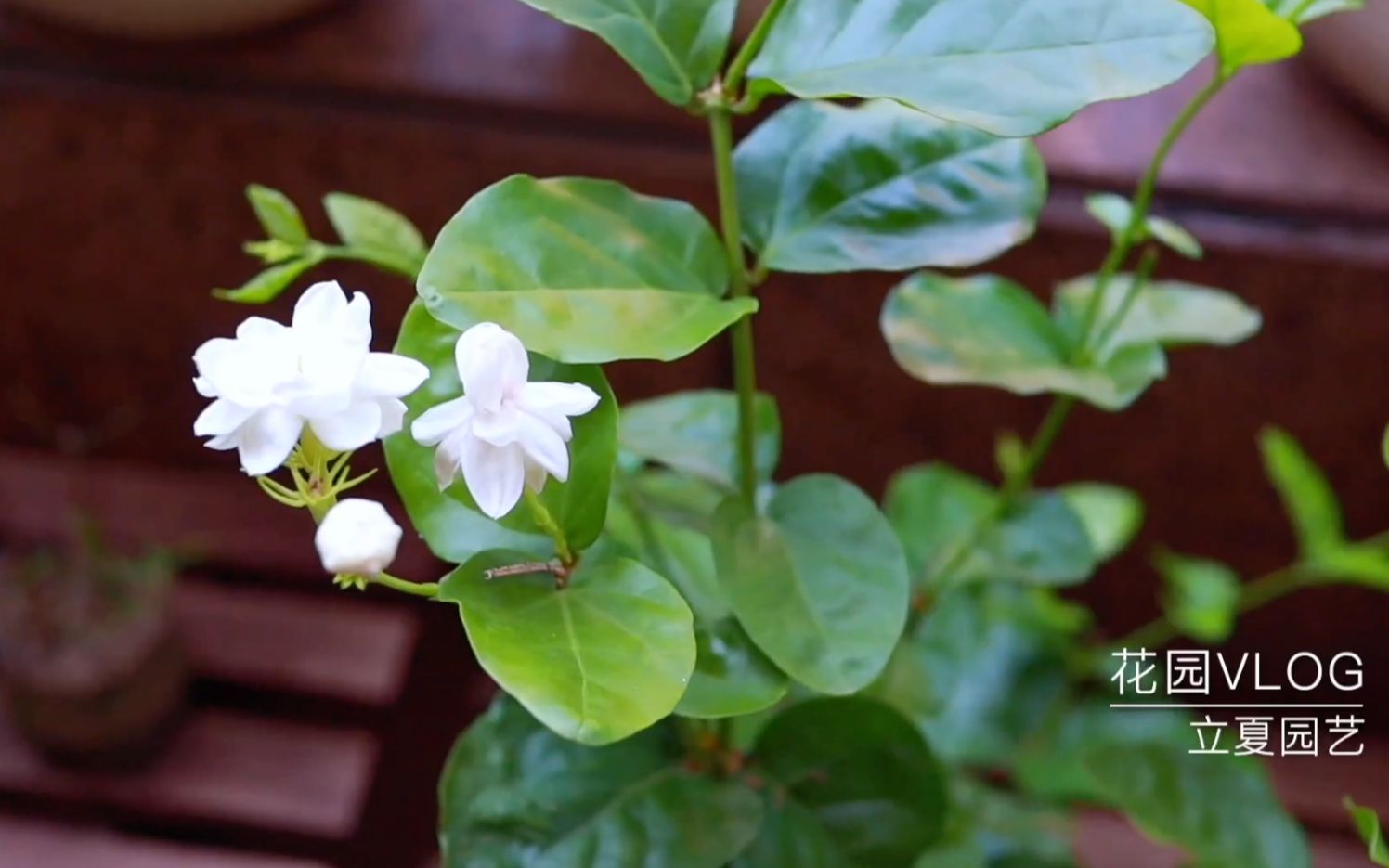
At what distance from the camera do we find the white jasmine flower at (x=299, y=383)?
281 millimetres

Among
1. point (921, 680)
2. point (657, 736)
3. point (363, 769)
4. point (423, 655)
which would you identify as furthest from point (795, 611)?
point (363, 769)

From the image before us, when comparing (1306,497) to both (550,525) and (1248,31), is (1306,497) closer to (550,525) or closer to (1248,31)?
(1248,31)

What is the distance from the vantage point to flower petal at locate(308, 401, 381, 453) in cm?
28

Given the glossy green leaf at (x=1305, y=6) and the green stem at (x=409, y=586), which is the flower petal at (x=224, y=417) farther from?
the glossy green leaf at (x=1305, y=6)

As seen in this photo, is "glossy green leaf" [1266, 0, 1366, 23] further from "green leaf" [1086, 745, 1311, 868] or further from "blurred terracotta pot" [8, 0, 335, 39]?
"blurred terracotta pot" [8, 0, 335, 39]

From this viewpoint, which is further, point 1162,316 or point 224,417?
point 1162,316

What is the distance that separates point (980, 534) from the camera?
609mm

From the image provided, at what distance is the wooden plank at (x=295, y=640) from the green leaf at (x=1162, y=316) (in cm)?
53

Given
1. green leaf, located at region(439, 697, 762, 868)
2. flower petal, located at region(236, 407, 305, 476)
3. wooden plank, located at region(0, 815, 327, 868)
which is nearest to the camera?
flower petal, located at region(236, 407, 305, 476)

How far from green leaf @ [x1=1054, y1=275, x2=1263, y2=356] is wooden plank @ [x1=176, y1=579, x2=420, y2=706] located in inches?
20.9

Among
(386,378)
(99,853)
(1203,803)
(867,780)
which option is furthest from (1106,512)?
(99,853)

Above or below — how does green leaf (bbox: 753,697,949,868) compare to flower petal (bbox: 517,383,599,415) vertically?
below

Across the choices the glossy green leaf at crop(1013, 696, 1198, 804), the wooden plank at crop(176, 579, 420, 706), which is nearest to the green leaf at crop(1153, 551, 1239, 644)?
the glossy green leaf at crop(1013, 696, 1198, 804)

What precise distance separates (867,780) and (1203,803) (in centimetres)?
19
